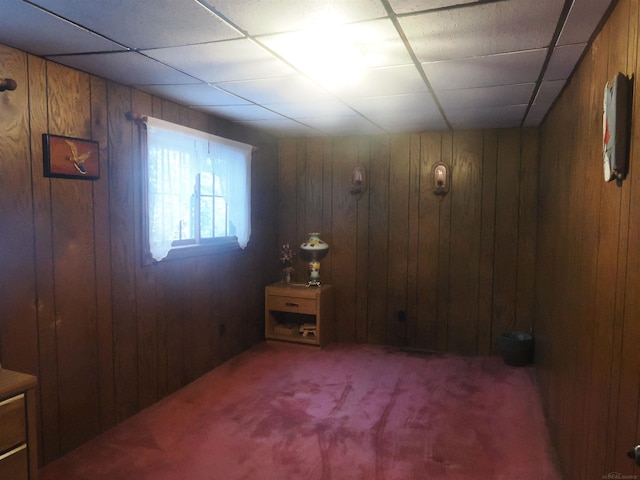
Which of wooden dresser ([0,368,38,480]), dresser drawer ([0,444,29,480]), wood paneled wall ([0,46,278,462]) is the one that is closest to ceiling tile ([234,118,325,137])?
wood paneled wall ([0,46,278,462])

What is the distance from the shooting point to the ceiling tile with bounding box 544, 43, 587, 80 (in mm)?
2039

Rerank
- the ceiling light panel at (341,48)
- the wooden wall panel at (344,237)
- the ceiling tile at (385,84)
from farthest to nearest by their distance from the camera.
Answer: the wooden wall panel at (344,237), the ceiling tile at (385,84), the ceiling light panel at (341,48)

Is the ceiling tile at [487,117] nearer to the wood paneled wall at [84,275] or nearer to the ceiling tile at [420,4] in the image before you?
the ceiling tile at [420,4]

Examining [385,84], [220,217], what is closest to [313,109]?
[385,84]

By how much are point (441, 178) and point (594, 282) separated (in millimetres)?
2469

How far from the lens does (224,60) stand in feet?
7.38

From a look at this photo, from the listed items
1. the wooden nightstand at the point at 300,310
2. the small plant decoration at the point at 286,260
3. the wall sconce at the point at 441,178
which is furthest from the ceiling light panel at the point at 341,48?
the small plant decoration at the point at 286,260

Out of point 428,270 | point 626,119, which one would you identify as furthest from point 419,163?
point 626,119

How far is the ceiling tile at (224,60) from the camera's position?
2084 millimetres

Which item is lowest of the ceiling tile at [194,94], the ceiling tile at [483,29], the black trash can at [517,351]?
the black trash can at [517,351]

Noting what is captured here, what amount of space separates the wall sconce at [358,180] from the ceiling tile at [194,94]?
155cm

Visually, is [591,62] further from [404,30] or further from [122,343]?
Result: [122,343]

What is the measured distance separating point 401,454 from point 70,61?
274cm

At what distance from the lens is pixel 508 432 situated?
2.70 metres
